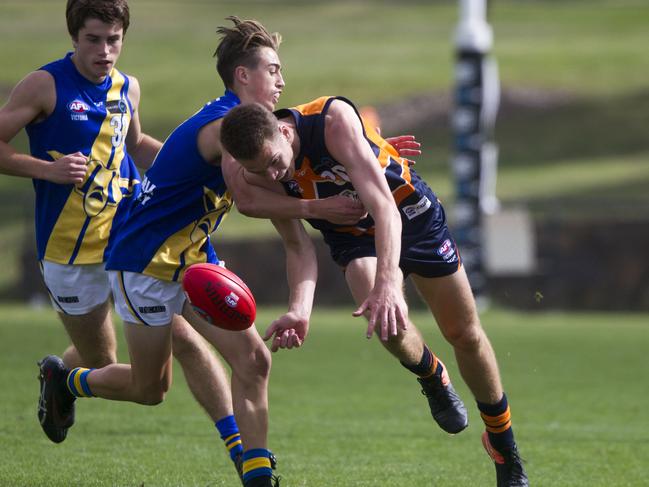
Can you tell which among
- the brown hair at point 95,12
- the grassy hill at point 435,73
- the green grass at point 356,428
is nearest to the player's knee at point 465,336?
the green grass at point 356,428

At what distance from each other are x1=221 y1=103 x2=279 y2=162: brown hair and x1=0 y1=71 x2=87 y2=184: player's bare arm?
1.22 meters

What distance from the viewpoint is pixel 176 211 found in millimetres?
5684

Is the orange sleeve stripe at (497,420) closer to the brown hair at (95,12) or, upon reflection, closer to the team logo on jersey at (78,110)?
the team logo on jersey at (78,110)

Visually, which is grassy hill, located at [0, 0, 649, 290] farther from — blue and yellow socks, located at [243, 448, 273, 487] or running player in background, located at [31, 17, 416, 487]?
blue and yellow socks, located at [243, 448, 273, 487]

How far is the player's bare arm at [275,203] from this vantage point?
5.44 meters

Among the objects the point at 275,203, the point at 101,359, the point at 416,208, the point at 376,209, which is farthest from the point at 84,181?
the point at 376,209

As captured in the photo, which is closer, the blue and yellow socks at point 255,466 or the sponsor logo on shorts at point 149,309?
the blue and yellow socks at point 255,466

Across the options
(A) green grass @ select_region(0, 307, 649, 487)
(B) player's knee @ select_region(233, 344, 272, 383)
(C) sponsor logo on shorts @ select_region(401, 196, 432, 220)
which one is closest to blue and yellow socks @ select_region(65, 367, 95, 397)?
(A) green grass @ select_region(0, 307, 649, 487)

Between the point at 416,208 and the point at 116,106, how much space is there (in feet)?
5.42

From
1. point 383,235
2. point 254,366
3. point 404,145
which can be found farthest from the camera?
point 404,145

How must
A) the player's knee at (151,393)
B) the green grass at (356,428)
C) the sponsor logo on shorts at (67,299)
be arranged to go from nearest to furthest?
the player's knee at (151,393) → the sponsor logo on shorts at (67,299) → the green grass at (356,428)

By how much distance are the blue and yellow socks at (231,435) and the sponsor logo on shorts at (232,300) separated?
0.90m

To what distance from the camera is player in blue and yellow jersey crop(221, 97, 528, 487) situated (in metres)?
5.04

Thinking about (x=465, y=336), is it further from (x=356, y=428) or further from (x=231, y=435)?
(x=356, y=428)
